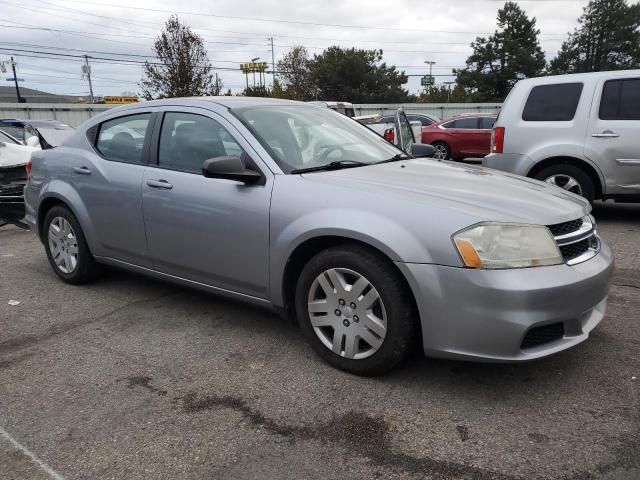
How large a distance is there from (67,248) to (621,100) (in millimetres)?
6278

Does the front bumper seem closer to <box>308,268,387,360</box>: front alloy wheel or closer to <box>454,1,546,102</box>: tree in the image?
<box>308,268,387,360</box>: front alloy wheel

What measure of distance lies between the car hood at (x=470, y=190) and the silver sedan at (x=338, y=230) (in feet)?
0.05

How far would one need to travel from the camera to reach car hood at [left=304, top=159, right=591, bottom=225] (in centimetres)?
276

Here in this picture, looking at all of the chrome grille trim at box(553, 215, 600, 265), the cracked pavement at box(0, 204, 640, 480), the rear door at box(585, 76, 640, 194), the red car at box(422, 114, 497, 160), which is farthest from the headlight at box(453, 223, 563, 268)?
the red car at box(422, 114, 497, 160)

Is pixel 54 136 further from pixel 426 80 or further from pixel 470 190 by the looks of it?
pixel 426 80

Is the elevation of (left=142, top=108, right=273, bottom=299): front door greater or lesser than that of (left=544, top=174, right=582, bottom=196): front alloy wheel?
greater

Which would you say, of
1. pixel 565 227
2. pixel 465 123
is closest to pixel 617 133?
pixel 565 227

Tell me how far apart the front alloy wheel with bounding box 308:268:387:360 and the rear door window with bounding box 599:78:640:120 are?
5109 mm

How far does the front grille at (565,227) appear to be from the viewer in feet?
9.12

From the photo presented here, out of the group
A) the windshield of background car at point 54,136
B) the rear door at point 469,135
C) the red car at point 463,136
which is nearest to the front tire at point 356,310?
the windshield of background car at point 54,136

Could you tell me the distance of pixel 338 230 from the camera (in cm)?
291

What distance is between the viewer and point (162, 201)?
376cm

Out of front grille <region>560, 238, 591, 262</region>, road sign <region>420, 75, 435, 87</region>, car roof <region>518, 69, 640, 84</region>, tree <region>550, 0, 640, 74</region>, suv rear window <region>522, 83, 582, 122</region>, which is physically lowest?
front grille <region>560, 238, 591, 262</region>

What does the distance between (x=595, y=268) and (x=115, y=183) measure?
3280 millimetres
